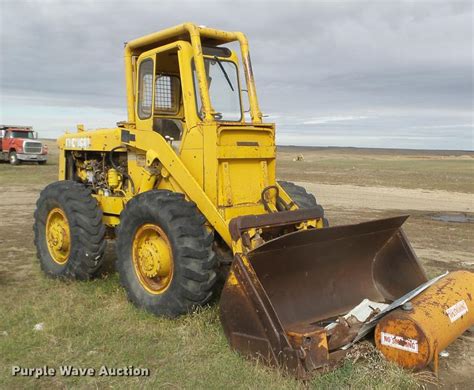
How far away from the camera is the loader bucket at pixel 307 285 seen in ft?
13.7

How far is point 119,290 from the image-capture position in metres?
6.31

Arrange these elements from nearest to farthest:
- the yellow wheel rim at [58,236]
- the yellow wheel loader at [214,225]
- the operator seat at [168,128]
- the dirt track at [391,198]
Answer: the yellow wheel loader at [214,225]
the operator seat at [168,128]
the yellow wheel rim at [58,236]
the dirt track at [391,198]

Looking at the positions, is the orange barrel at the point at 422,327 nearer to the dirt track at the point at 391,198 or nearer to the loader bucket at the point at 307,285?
the loader bucket at the point at 307,285

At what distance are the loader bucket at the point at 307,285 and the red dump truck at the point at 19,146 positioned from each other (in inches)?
1160

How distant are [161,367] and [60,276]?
9.54 feet

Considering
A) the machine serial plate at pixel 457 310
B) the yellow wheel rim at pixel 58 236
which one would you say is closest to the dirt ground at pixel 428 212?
the machine serial plate at pixel 457 310

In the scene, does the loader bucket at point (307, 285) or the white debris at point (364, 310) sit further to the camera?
the white debris at point (364, 310)

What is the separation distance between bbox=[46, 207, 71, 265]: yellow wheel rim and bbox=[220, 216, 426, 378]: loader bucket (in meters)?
3.03

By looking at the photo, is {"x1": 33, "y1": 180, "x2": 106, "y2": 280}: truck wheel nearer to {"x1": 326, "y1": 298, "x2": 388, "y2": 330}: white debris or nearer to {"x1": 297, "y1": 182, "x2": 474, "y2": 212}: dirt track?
{"x1": 326, "y1": 298, "x2": 388, "y2": 330}: white debris

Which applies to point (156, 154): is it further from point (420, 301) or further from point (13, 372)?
point (420, 301)

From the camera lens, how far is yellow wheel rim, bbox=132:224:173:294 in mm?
5277

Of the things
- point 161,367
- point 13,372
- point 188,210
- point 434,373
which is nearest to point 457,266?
point 434,373

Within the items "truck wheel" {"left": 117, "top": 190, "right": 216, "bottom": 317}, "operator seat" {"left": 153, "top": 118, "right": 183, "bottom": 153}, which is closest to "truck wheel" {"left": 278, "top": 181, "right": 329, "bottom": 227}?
"operator seat" {"left": 153, "top": 118, "right": 183, "bottom": 153}

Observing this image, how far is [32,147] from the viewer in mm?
31797
